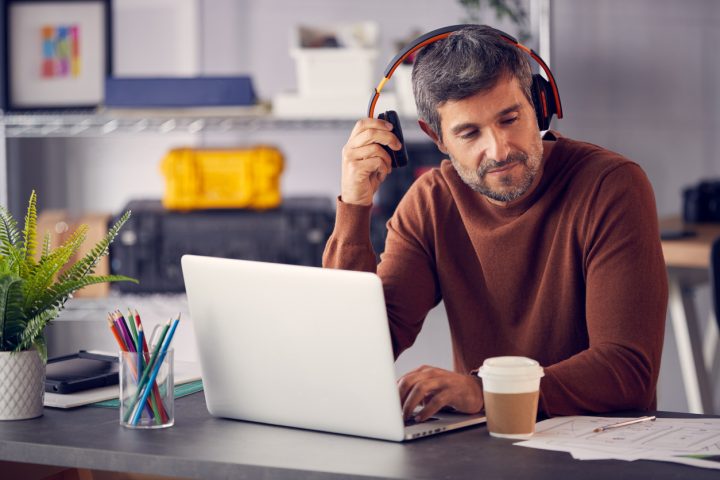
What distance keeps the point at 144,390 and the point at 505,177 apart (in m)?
0.65

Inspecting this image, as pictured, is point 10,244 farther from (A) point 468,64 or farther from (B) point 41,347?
(A) point 468,64

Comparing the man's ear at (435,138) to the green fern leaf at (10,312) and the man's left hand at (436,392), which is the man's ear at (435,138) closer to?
the man's left hand at (436,392)

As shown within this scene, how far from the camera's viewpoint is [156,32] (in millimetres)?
3438

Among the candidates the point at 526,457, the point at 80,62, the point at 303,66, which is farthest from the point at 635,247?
the point at 80,62

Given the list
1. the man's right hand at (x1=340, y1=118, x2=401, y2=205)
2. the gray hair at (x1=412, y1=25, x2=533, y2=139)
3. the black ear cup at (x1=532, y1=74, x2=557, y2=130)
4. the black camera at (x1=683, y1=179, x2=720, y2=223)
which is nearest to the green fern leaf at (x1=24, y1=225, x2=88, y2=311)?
the man's right hand at (x1=340, y1=118, x2=401, y2=205)

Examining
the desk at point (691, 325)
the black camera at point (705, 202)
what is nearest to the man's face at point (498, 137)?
the desk at point (691, 325)

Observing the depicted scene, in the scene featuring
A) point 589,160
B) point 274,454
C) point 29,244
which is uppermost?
point 589,160

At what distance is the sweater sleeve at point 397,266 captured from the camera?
175 centimetres

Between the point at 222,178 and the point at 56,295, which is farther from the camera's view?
the point at 222,178

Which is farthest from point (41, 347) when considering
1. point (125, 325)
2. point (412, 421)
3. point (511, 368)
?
point (511, 368)

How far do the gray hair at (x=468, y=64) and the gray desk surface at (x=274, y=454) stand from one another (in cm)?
55

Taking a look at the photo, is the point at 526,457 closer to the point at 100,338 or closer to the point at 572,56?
the point at 100,338

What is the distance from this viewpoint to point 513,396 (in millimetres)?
1228

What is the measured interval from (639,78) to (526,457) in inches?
102
